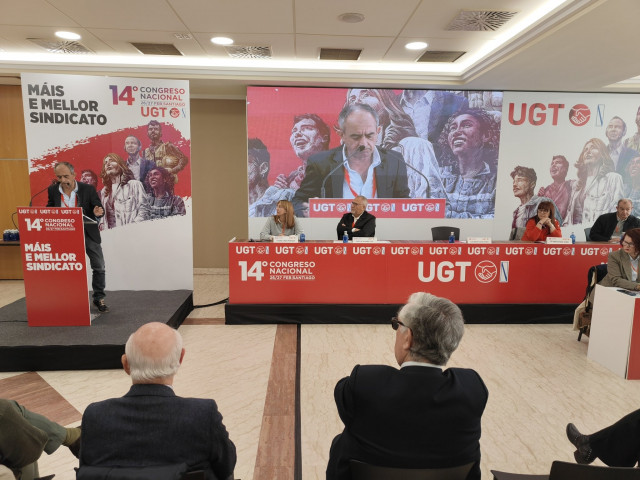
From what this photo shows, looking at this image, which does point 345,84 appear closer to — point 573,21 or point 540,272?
point 573,21

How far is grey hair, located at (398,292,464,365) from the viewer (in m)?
1.45

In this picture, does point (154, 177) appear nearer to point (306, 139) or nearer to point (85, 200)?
point (85, 200)

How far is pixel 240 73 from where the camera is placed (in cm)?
624

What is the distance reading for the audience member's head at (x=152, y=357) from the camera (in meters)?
1.41

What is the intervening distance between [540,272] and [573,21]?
2.60m

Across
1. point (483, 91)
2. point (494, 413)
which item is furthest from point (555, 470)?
point (483, 91)

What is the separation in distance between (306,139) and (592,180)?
4776mm

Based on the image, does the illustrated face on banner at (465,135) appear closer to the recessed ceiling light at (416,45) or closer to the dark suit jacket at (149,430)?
the recessed ceiling light at (416,45)

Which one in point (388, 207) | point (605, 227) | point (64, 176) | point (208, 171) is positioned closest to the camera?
point (64, 176)

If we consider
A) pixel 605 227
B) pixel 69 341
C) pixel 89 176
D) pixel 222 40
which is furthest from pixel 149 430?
pixel 605 227

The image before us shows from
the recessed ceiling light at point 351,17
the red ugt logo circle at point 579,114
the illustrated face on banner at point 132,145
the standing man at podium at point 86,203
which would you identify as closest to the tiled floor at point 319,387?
the standing man at podium at point 86,203

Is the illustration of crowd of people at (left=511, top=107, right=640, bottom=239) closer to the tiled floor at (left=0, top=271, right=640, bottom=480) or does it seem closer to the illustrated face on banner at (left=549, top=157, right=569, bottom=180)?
the illustrated face on banner at (left=549, top=157, right=569, bottom=180)

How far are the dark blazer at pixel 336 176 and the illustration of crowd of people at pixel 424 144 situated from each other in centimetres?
7

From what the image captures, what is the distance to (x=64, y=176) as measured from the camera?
4074 mm
